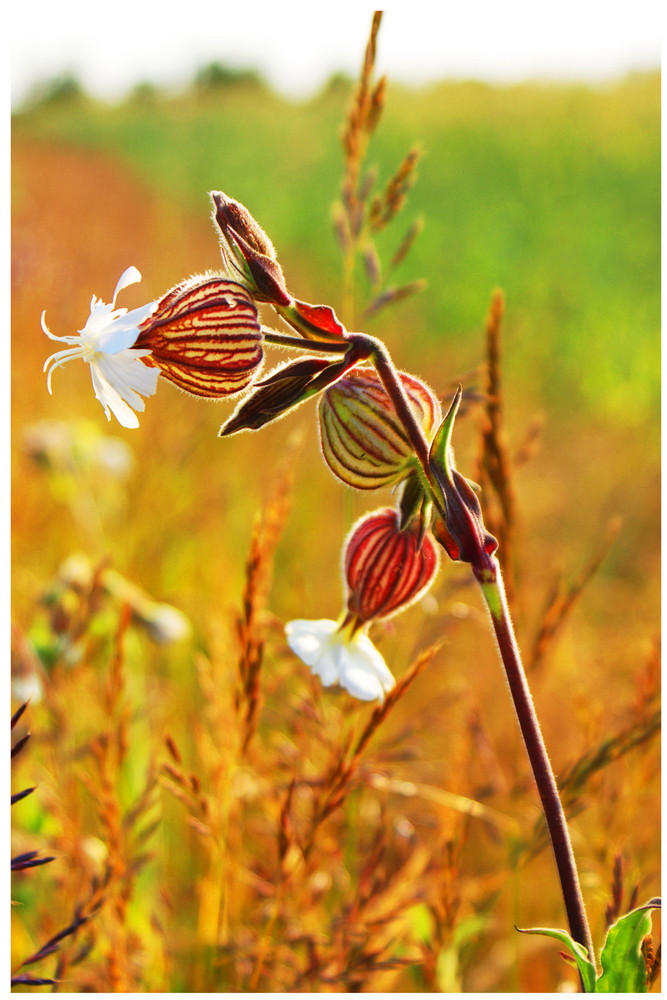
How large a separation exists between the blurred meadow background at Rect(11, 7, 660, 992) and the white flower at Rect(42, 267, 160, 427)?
0.67ft

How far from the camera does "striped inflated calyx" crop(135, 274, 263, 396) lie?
524 millimetres

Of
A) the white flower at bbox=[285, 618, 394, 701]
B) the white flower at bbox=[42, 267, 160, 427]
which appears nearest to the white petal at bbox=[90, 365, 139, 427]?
the white flower at bbox=[42, 267, 160, 427]

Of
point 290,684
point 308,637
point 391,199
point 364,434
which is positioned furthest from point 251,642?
point 290,684

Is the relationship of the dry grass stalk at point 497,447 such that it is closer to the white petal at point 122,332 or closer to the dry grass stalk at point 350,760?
the dry grass stalk at point 350,760

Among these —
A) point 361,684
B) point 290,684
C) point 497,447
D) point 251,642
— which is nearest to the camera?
point 361,684

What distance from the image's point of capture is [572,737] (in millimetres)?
1546

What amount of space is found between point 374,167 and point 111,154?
8.03 meters

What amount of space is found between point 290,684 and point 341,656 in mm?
965

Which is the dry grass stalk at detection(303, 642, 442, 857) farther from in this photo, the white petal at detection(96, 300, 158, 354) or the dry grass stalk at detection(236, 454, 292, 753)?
the white petal at detection(96, 300, 158, 354)

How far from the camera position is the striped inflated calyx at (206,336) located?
1.72 feet

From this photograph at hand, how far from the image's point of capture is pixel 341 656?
610 millimetres

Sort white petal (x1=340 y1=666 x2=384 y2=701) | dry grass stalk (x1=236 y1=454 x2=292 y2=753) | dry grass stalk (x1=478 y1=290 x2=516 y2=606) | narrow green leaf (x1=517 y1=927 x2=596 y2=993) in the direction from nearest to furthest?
narrow green leaf (x1=517 y1=927 x2=596 y2=993), white petal (x1=340 y1=666 x2=384 y2=701), dry grass stalk (x1=236 y1=454 x2=292 y2=753), dry grass stalk (x1=478 y1=290 x2=516 y2=606)

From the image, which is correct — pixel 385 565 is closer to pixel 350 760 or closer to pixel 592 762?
pixel 350 760

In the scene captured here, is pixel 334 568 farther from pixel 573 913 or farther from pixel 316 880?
pixel 573 913
